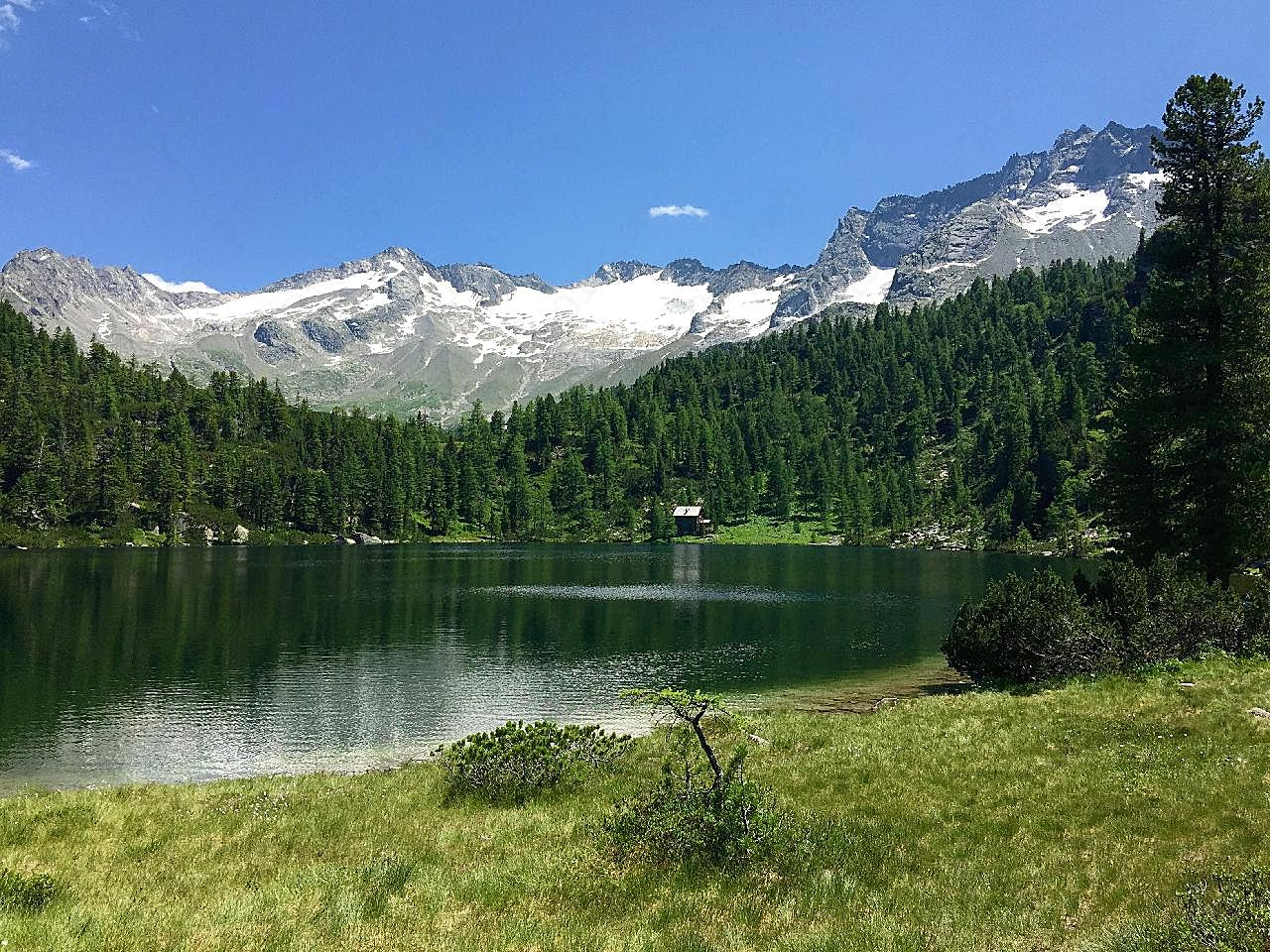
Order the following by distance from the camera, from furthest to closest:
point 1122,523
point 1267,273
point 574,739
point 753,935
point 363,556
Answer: point 363,556 < point 1122,523 < point 1267,273 < point 574,739 < point 753,935

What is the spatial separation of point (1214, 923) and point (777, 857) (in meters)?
7.51

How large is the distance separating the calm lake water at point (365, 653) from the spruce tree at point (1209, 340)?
19767 mm

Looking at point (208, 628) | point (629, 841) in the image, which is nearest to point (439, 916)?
point (629, 841)

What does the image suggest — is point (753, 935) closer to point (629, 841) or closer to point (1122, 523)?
point (629, 841)

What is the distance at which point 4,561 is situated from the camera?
138625 millimetres

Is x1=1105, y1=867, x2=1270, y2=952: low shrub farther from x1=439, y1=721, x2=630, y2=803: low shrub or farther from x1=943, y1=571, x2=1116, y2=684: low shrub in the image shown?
x1=943, y1=571, x2=1116, y2=684: low shrub

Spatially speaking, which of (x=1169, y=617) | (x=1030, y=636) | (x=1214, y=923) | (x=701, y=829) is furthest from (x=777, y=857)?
(x=1169, y=617)

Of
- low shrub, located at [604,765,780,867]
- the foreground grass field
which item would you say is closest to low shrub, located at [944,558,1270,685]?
the foreground grass field

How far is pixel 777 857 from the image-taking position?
15672 millimetres

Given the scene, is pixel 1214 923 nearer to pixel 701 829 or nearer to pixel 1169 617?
pixel 701 829

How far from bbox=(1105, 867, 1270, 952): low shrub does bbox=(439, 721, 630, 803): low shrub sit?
16695mm

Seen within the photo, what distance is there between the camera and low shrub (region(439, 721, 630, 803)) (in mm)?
24031

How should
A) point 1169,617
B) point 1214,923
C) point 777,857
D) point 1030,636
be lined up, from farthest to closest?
point 1030,636 < point 1169,617 < point 777,857 < point 1214,923

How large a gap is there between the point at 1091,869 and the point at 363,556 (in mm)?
177580
